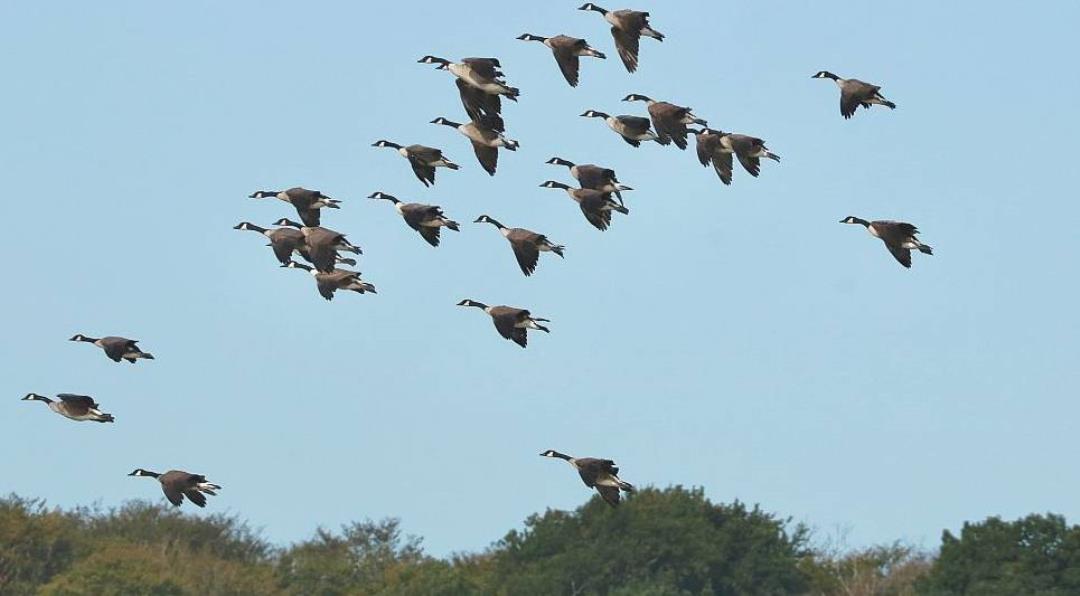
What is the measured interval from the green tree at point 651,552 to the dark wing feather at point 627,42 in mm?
57375

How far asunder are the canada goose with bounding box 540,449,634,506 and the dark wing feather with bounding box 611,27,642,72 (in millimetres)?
6070

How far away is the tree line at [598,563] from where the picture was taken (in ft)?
290

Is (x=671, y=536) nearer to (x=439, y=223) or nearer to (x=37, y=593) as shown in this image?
(x=37, y=593)

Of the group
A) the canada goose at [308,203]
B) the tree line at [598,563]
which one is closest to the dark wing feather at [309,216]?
the canada goose at [308,203]

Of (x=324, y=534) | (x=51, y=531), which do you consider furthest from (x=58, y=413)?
(x=324, y=534)

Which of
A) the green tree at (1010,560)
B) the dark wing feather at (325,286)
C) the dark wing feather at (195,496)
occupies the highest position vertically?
the green tree at (1010,560)

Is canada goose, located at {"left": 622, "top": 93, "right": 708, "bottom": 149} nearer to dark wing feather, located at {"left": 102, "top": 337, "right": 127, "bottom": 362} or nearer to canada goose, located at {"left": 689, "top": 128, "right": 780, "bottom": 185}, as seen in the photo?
canada goose, located at {"left": 689, "top": 128, "right": 780, "bottom": 185}

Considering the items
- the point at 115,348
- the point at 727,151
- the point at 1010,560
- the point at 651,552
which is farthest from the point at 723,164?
the point at 651,552

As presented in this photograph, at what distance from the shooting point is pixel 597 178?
39.4 m

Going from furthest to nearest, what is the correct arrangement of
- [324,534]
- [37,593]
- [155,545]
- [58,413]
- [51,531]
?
[324,534] < [155,545] < [51,531] < [37,593] < [58,413]

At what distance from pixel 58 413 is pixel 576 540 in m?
60.4

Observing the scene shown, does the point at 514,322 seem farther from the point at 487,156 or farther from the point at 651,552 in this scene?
the point at 651,552

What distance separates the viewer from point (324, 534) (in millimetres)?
117500

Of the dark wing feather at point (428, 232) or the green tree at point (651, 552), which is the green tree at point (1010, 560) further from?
the dark wing feather at point (428, 232)
